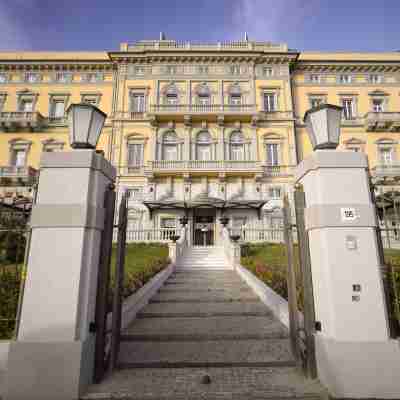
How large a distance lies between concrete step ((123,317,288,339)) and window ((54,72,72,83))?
933 inches

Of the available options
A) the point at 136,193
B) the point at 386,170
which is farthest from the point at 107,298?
the point at 386,170

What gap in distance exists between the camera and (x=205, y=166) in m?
19.4

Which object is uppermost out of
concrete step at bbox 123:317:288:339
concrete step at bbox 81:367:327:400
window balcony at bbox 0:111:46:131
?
window balcony at bbox 0:111:46:131

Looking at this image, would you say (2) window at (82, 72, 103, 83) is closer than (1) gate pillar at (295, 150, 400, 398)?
No

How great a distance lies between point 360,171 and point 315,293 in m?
1.78

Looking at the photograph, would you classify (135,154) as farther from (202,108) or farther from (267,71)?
(267,71)

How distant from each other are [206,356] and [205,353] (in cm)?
9

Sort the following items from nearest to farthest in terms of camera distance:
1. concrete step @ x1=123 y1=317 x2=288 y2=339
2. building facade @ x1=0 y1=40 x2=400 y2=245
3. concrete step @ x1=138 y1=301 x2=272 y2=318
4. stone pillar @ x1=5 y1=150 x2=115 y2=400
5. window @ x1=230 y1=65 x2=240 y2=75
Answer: stone pillar @ x1=5 y1=150 x2=115 y2=400 → concrete step @ x1=123 y1=317 x2=288 y2=339 → concrete step @ x1=138 y1=301 x2=272 y2=318 → building facade @ x1=0 y1=40 x2=400 y2=245 → window @ x1=230 y1=65 x2=240 y2=75

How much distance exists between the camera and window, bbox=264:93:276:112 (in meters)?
21.4

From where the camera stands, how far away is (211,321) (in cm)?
507

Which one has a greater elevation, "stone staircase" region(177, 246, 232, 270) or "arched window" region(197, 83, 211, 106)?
"arched window" region(197, 83, 211, 106)

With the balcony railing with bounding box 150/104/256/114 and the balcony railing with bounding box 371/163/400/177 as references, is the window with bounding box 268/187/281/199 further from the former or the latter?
the balcony railing with bounding box 371/163/400/177

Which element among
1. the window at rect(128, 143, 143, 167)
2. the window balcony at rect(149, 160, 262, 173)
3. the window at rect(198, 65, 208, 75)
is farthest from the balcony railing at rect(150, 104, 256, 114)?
the window balcony at rect(149, 160, 262, 173)

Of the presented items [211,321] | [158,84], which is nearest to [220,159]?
[158,84]
